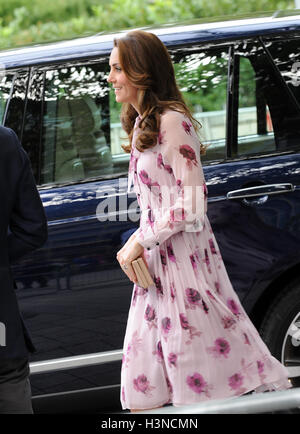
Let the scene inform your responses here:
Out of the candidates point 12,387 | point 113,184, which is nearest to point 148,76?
point 113,184

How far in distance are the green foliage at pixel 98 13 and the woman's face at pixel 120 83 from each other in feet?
24.4

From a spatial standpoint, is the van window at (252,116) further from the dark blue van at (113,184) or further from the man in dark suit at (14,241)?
the man in dark suit at (14,241)

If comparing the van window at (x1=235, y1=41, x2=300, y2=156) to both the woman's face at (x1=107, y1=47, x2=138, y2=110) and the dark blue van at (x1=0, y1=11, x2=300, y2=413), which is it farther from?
the woman's face at (x1=107, y1=47, x2=138, y2=110)

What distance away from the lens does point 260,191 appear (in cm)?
340

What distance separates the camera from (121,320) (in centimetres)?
343

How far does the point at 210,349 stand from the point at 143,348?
23 cm

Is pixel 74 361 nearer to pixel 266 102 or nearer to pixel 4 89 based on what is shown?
pixel 4 89

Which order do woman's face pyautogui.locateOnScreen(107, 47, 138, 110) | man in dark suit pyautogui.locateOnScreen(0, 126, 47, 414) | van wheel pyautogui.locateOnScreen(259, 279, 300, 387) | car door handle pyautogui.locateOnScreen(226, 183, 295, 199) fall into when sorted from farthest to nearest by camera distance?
van wheel pyautogui.locateOnScreen(259, 279, 300, 387)
car door handle pyautogui.locateOnScreen(226, 183, 295, 199)
woman's face pyautogui.locateOnScreen(107, 47, 138, 110)
man in dark suit pyautogui.locateOnScreen(0, 126, 47, 414)

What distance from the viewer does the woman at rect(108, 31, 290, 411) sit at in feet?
8.49

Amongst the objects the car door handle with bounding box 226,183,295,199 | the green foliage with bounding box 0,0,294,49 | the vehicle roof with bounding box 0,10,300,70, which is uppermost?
the vehicle roof with bounding box 0,10,300,70

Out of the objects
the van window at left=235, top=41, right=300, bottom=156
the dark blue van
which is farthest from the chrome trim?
the van window at left=235, top=41, right=300, bottom=156

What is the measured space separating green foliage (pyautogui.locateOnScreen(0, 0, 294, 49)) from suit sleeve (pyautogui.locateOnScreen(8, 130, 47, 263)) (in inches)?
312

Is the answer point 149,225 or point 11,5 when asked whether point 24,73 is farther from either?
point 11,5
